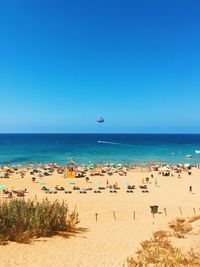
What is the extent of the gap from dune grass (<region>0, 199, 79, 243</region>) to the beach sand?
21.5 inches

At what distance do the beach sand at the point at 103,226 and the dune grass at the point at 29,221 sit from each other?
55cm

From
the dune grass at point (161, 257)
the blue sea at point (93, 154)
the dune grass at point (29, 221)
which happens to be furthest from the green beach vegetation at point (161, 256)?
the blue sea at point (93, 154)

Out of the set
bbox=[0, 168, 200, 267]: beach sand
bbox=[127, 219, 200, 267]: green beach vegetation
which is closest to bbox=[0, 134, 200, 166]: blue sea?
bbox=[0, 168, 200, 267]: beach sand

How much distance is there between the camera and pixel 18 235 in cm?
1166

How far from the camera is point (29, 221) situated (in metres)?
12.2

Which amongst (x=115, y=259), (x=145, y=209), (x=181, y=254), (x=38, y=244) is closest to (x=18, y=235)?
(x=38, y=244)

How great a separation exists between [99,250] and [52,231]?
9.38 feet

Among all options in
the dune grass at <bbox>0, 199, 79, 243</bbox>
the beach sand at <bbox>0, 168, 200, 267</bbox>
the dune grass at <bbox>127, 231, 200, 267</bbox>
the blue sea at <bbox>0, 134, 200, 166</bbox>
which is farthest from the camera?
the blue sea at <bbox>0, 134, 200, 166</bbox>

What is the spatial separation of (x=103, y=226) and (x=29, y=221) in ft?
14.6

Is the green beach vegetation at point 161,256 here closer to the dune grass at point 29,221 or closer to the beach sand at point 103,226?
the beach sand at point 103,226

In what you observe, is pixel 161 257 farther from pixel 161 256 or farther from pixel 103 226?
pixel 103 226

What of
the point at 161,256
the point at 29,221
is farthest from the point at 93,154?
the point at 161,256

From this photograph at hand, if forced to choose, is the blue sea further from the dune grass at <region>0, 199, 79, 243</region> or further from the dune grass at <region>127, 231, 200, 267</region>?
the dune grass at <region>127, 231, 200, 267</region>

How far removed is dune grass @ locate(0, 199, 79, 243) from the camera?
11.7 metres
